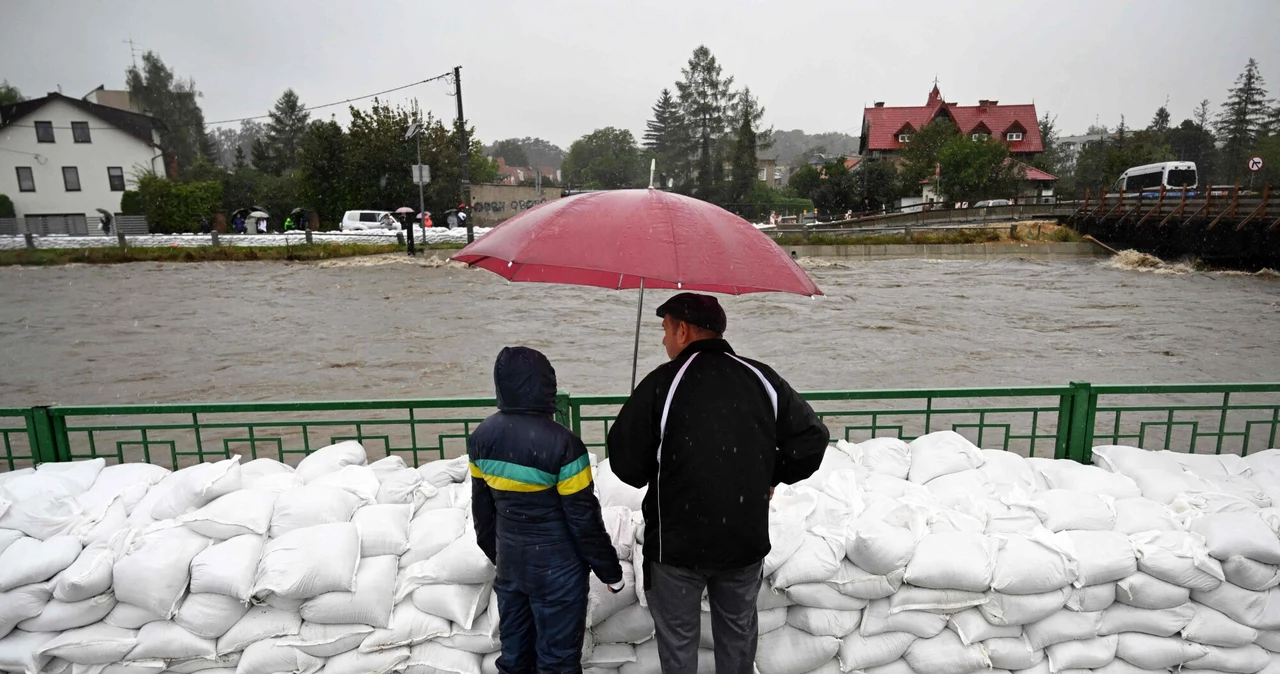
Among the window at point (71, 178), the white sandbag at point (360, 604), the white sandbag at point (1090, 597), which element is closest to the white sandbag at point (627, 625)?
the white sandbag at point (360, 604)

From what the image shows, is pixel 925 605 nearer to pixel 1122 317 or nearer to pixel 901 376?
pixel 901 376

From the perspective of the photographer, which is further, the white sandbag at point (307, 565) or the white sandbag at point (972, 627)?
the white sandbag at point (972, 627)

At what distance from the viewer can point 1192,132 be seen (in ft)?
179

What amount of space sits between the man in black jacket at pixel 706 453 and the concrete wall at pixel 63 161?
3967 cm

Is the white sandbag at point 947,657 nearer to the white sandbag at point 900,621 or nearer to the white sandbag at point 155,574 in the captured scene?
the white sandbag at point 900,621

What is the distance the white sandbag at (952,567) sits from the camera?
2449mm

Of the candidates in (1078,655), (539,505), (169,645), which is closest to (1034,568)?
(1078,655)

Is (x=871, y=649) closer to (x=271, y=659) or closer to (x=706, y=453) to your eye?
(x=706, y=453)

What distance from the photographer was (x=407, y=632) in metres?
2.46

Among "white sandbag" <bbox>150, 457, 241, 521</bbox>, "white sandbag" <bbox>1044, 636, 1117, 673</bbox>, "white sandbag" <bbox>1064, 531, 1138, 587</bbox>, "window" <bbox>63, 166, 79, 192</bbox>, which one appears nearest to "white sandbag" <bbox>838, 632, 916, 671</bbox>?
"white sandbag" <bbox>1044, 636, 1117, 673</bbox>

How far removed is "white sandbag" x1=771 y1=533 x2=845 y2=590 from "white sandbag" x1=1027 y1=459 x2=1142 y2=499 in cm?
115

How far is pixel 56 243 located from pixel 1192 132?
69.7 metres

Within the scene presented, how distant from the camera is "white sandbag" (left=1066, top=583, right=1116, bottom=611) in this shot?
254 cm

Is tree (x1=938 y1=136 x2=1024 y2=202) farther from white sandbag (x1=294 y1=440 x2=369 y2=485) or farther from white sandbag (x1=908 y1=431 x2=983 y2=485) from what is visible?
white sandbag (x1=294 y1=440 x2=369 y2=485)
